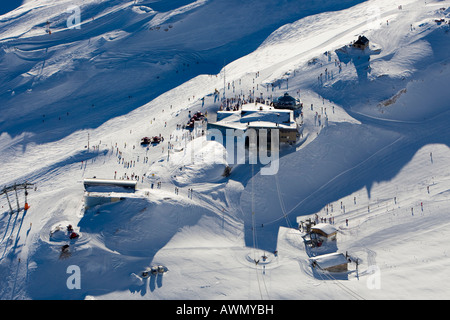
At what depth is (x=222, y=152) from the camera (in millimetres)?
70000

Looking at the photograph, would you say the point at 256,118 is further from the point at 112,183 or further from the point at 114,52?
the point at 114,52

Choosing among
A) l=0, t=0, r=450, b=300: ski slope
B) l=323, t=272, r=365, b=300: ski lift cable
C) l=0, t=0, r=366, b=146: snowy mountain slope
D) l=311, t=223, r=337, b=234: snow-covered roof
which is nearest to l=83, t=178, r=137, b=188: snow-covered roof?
l=0, t=0, r=450, b=300: ski slope

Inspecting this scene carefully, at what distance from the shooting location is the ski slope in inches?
2142

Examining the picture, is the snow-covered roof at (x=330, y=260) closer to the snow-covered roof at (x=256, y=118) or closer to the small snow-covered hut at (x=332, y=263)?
the small snow-covered hut at (x=332, y=263)

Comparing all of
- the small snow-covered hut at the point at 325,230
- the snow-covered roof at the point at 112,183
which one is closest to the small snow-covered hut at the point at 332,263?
the small snow-covered hut at the point at 325,230

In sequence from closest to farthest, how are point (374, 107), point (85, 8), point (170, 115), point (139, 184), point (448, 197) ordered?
1. point (448, 197)
2. point (139, 184)
3. point (374, 107)
4. point (170, 115)
5. point (85, 8)

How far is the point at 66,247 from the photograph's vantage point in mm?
56312

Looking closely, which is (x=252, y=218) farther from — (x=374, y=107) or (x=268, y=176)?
(x=374, y=107)

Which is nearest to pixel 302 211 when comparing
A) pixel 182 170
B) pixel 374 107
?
pixel 182 170

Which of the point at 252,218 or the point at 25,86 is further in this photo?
the point at 25,86

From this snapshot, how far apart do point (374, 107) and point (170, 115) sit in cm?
2552

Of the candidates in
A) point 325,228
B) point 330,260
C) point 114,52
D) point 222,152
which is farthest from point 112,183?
point 114,52

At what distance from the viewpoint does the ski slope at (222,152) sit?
5441 cm

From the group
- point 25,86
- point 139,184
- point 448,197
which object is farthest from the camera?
point 25,86
